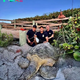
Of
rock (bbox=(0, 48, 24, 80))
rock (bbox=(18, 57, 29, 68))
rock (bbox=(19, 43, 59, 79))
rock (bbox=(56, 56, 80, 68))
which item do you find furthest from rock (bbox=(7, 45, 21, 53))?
rock (bbox=(56, 56, 80, 68))

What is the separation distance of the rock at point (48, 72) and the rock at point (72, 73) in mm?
299

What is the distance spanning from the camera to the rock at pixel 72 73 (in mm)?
2934

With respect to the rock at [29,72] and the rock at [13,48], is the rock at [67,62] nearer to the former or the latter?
the rock at [29,72]

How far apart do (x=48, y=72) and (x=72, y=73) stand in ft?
2.24

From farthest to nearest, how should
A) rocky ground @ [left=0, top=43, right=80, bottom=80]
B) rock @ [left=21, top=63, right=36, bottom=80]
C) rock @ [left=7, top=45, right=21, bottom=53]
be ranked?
1. rock @ [left=7, top=45, right=21, bottom=53]
2. rock @ [left=21, top=63, right=36, bottom=80]
3. rocky ground @ [left=0, top=43, right=80, bottom=80]

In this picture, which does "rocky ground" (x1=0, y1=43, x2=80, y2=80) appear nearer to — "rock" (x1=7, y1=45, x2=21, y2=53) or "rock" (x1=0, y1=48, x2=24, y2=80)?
"rock" (x1=0, y1=48, x2=24, y2=80)

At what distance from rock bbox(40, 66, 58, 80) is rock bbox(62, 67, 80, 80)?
0.98 ft

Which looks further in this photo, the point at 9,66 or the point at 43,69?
the point at 9,66

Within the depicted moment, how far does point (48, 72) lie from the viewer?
3301mm

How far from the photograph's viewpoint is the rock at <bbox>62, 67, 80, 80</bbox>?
116 inches

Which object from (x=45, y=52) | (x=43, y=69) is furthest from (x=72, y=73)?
(x=45, y=52)

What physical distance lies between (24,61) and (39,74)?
27.2 inches

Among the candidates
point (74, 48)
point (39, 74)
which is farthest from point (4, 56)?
point (74, 48)

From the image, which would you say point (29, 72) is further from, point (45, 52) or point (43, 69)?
point (45, 52)
